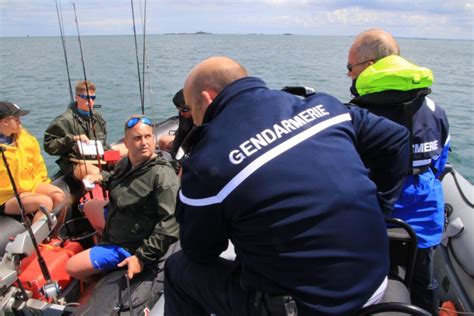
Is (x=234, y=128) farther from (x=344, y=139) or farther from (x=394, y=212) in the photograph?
(x=394, y=212)

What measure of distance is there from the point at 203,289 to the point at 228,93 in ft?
2.61

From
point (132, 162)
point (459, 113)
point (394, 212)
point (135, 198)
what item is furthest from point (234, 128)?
point (459, 113)

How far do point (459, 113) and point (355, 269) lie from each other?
13.1 m

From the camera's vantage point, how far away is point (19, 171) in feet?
10.9

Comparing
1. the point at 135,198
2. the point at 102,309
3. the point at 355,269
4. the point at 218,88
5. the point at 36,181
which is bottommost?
the point at 102,309

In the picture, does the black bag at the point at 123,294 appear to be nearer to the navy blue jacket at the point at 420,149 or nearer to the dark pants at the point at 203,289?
the dark pants at the point at 203,289

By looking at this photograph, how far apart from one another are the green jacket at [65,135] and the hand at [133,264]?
82.2 inches

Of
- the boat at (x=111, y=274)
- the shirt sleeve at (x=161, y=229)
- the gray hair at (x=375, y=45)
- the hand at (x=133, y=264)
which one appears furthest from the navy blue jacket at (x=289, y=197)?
the hand at (x=133, y=264)

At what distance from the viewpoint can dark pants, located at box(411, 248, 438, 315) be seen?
2076 mm

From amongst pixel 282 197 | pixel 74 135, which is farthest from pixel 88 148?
pixel 282 197

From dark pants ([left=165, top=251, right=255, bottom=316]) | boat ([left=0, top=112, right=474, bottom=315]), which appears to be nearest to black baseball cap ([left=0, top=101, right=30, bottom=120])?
boat ([left=0, top=112, right=474, bottom=315])

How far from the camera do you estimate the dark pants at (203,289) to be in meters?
1.46

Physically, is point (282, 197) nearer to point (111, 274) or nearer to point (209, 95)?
point (209, 95)

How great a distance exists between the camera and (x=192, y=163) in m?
1.25
